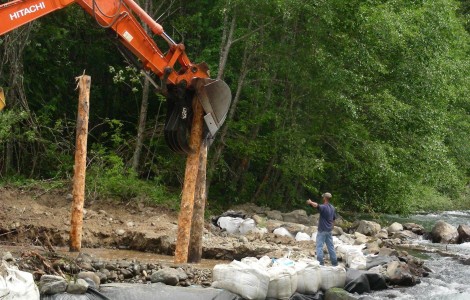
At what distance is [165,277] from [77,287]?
161cm

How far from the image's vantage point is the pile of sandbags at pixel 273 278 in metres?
9.73

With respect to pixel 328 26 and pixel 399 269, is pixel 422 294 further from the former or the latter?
pixel 328 26

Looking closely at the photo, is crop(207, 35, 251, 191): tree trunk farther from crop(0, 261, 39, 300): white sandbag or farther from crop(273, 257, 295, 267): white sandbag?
crop(0, 261, 39, 300): white sandbag

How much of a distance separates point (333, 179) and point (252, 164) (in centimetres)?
258

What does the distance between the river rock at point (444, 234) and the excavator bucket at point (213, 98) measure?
31.4 feet

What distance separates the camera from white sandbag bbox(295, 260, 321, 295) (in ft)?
34.5

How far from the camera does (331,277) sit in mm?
11031

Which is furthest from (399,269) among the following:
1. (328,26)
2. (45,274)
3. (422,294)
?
(328,26)

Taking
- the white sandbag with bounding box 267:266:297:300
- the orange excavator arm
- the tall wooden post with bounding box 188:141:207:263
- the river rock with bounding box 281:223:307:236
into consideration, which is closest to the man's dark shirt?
the tall wooden post with bounding box 188:141:207:263

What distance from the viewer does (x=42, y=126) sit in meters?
18.8

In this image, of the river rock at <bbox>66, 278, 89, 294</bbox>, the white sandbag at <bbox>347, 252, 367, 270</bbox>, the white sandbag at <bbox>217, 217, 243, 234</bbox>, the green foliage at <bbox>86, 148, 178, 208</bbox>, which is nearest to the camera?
the river rock at <bbox>66, 278, 89, 294</bbox>

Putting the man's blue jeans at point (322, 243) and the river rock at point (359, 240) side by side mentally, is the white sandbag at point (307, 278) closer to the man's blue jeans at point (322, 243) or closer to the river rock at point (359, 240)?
the man's blue jeans at point (322, 243)

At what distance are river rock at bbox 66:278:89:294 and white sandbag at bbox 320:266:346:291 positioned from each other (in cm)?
386

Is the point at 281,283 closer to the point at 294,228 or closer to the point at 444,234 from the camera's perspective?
the point at 294,228
